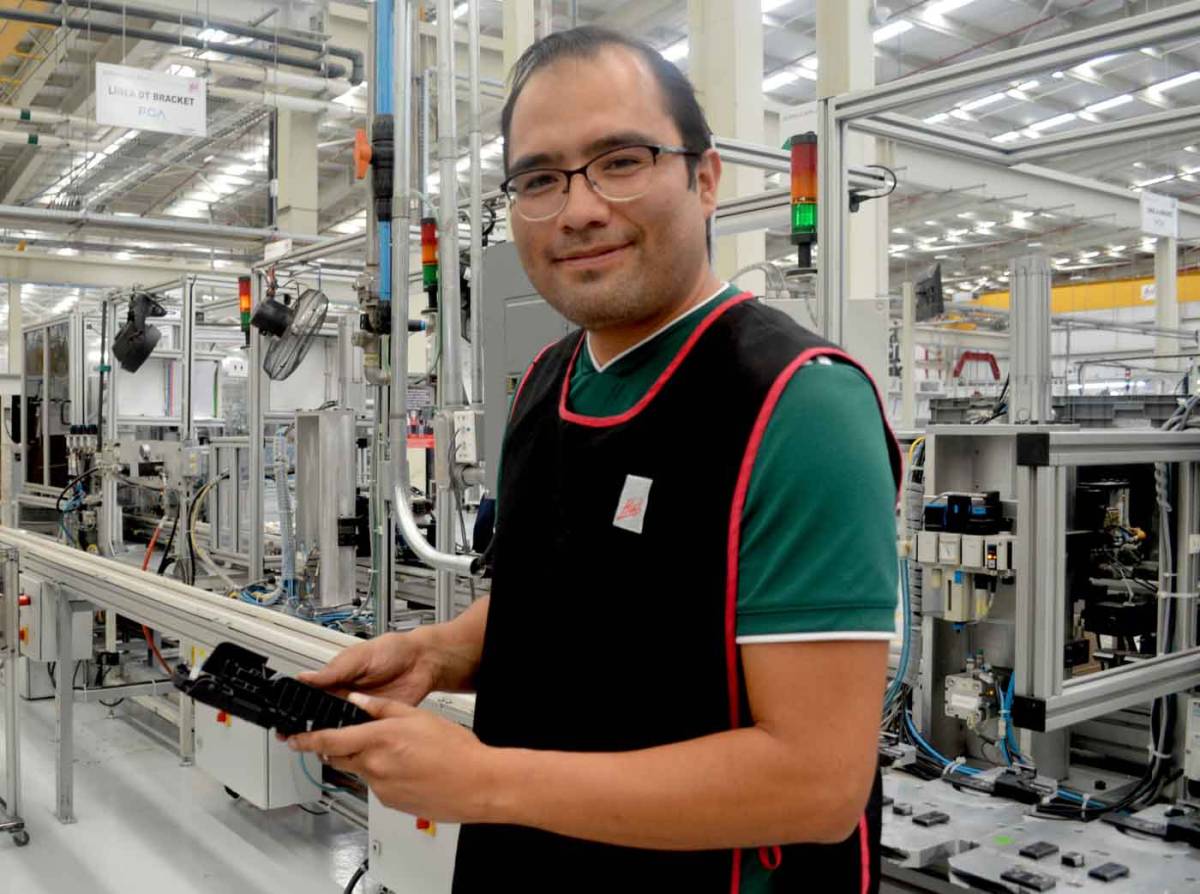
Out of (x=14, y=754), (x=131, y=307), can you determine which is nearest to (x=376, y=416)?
(x=14, y=754)

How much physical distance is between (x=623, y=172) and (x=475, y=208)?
2.02m

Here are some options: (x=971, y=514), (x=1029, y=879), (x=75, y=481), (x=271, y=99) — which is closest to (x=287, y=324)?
(x=75, y=481)

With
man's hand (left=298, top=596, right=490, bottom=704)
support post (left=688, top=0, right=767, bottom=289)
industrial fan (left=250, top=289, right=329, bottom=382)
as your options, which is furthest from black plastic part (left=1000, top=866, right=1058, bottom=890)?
support post (left=688, top=0, right=767, bottom=289)

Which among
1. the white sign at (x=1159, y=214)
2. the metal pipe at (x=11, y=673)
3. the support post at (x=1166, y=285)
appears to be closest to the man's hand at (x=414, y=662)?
the metal pipe at (x=11, y=673)

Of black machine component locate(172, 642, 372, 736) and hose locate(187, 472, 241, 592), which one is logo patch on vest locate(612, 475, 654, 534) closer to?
black machine component locate(172, 642, 372, 736)

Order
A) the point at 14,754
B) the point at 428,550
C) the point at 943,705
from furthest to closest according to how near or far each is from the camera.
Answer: the point at 14,754
the point at 943,705
the point at 428,550

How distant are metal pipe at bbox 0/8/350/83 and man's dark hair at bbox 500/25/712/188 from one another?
238 inches

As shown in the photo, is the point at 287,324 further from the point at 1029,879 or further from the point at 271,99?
the point at 271,99

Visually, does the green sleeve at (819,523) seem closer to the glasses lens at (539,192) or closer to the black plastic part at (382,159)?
the glasses lens at (539,192)

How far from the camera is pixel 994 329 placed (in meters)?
12.8

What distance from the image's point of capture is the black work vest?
2.39 feet

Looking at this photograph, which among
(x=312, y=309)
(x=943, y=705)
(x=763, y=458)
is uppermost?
(x=312, y=309)

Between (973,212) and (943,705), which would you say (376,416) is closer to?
(943,705)

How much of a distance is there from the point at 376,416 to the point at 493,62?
511cm
